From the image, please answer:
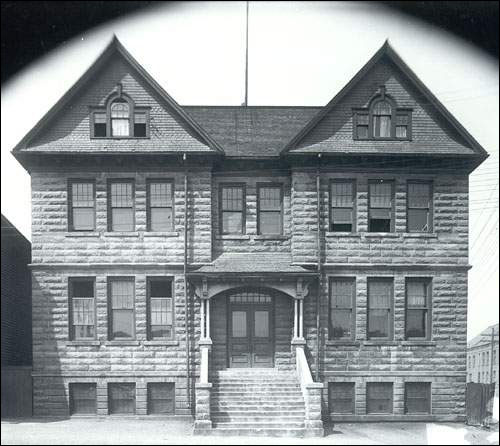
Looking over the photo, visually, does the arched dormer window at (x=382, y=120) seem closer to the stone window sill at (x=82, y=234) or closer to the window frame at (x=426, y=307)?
the window frame at (x=426, y=307)

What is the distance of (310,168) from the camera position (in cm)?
1977

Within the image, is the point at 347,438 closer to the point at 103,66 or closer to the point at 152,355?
the point at 152,355

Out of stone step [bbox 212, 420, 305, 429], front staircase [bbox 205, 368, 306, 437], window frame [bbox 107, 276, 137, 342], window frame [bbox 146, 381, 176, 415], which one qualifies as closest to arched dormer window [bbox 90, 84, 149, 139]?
window frame [bbox 107, 276, 137, 342]

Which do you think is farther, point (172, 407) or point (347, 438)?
point (172, 407)

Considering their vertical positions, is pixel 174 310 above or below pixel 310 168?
below

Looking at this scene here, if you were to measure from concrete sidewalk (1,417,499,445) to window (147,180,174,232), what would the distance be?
6550 millimetres

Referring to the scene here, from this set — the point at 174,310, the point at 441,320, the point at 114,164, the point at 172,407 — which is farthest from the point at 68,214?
the point at 441,320

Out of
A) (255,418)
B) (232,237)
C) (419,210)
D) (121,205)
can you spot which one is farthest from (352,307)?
(121,205)

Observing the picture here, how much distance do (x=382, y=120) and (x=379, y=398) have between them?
976cm

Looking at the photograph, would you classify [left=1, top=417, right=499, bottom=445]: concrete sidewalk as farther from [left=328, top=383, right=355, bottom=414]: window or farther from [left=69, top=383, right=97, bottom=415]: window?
[left=328, top=383, right=355, bottom=414]: window

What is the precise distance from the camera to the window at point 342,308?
19.6m

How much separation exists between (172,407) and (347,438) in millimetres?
6198

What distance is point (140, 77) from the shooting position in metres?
19.9

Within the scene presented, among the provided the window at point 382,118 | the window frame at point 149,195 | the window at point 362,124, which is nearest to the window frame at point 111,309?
the window frame at point 149,195
